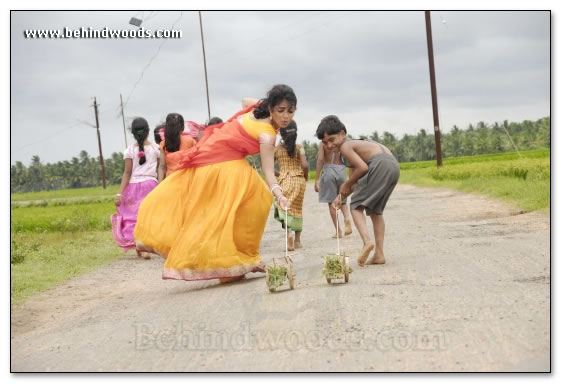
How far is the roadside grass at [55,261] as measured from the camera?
9250 mm

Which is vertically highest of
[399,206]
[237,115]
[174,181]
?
[237,115]

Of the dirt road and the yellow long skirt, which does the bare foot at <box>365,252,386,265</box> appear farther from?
the yellow long skirt

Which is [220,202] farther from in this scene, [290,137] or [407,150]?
[407,150]

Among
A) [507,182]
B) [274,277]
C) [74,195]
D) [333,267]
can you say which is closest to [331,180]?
[333,267]

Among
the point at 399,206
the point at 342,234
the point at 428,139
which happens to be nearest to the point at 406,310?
the point at 342,234

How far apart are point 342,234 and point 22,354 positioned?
22.1 feet

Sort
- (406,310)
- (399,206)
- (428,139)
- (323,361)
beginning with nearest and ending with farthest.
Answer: (323,361)
(406,310)
(399,206)
(428,139)

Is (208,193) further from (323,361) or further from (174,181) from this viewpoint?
(323,361)

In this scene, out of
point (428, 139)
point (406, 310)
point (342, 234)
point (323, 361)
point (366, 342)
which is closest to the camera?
point (323, 361)

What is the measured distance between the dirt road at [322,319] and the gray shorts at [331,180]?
9.33 ft

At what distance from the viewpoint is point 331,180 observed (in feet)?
39.5

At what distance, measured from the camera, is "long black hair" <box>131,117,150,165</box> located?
10.5 m

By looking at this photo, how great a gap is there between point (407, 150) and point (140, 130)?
270 ft

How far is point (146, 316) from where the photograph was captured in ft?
20.6
